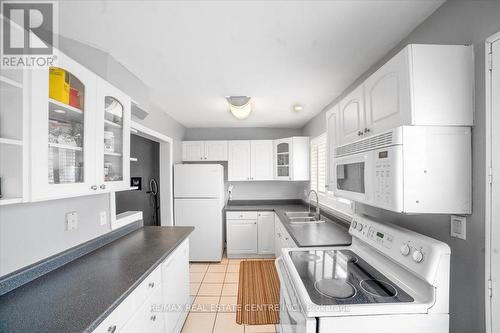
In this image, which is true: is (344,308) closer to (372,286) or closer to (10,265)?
(372,286)

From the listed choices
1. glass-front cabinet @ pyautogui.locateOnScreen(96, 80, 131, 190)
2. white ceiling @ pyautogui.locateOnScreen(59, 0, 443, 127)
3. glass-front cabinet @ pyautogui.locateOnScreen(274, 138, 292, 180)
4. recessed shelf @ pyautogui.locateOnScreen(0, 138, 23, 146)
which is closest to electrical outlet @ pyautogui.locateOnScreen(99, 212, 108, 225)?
glass-front cabinet @ pyautogui.locateOnScreen(96, 80, 131, 190)

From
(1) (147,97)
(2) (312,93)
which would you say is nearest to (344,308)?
(2) (312,93)

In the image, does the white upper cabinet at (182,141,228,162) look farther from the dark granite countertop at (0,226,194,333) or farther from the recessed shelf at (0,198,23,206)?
the recessed shelf at (0,198,23,206)

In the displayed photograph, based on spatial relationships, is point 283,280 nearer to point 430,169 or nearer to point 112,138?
point 430,169

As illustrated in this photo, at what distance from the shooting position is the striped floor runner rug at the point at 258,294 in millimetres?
2236

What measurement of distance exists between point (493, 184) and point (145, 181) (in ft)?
12.5

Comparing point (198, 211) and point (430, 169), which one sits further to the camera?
point (198, 211)

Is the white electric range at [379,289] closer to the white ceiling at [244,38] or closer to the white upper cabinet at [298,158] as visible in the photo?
the white ceiling at [244,38]

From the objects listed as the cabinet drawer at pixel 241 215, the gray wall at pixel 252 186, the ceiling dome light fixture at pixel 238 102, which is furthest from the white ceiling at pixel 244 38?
the cabinet drawer at pixel 241 215

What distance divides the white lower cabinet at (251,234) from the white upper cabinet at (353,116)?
2.36 m

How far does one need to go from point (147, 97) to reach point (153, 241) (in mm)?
1581

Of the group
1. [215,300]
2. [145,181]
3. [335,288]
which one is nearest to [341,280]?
[335,288]

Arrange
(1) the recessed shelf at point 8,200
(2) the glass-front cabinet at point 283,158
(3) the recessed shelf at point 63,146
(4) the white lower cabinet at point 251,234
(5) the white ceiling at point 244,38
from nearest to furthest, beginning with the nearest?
(1) the recessed shelf at point 8,200 → (3) the recessed shelf at point 63,146 → (5) the white ceiling at point 244,38 → (4) the white lower cabinet at point 251,234 → (2) the glass-front cabinet at point 283,158

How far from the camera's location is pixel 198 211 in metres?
3.56
